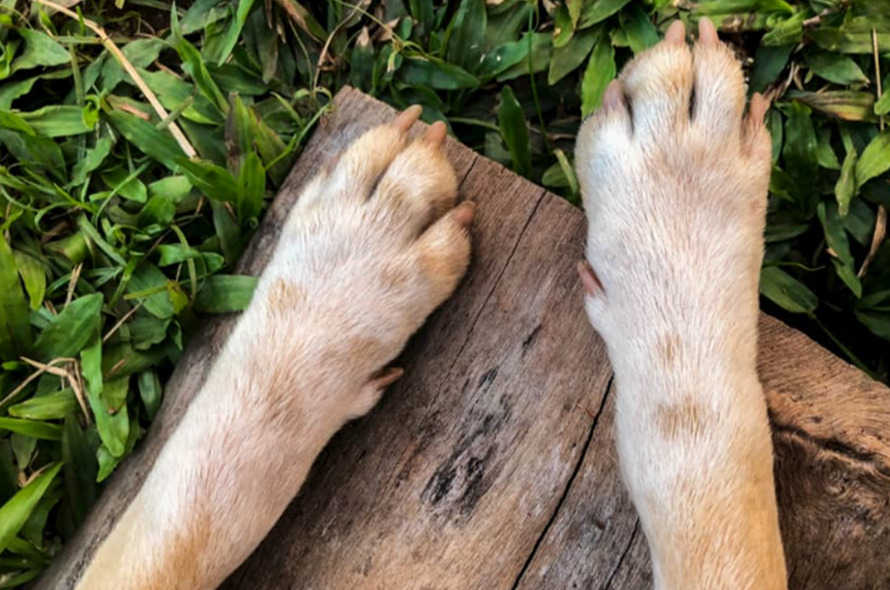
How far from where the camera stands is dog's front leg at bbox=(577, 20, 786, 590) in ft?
5.33

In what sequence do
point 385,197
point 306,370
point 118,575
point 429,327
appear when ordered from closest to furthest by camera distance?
point 118,575
point 306,370
point 385,197
point 429,327

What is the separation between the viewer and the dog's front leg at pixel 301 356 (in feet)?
5.57

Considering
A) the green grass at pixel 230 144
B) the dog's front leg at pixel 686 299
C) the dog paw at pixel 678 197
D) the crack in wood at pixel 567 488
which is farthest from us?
the green grass at pixel 230 144

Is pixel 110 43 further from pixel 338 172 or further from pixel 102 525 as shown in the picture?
pixel 102 525

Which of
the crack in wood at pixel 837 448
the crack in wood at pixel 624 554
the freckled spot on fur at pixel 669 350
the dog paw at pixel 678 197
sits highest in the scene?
the dog paw at pixel 678 197

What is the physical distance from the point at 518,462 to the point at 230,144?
1.10 meters

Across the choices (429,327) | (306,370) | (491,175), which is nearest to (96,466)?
(306,370)

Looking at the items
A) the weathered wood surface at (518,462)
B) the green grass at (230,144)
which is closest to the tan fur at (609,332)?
the weathered wood surface at (518,462)

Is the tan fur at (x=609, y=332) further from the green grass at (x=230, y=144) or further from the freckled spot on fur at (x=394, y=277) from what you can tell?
the green grass at (x=230, y=144)

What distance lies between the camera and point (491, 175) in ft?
6.91

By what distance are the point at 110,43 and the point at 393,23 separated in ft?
2.53

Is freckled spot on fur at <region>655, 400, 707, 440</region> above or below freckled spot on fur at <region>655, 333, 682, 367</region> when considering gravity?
below

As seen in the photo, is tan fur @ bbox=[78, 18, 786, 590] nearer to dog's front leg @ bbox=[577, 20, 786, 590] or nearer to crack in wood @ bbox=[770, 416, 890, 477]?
dog's front leg @ bbox=[577, 20, 786, 590]

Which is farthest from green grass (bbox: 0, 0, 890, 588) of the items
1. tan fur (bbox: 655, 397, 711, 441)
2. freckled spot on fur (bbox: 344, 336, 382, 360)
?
tan fur (bbox: 655, 397, 711, 441)
